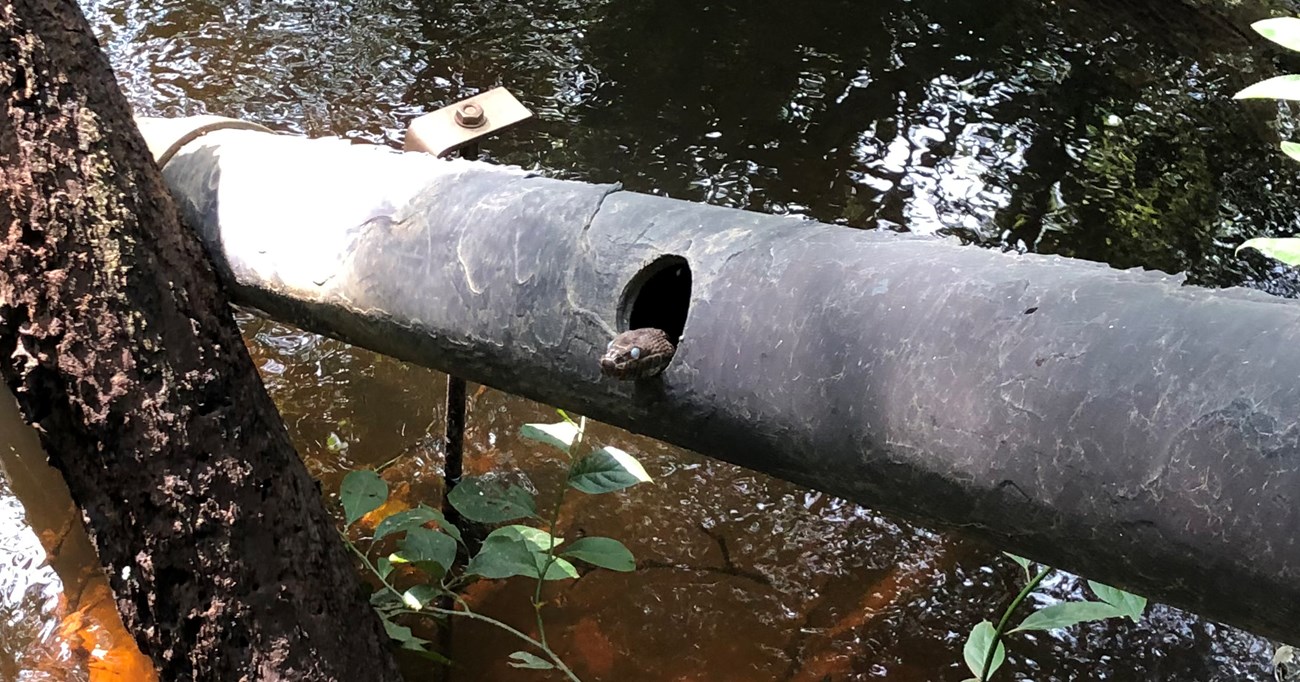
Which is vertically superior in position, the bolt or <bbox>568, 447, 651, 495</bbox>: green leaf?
the bolt

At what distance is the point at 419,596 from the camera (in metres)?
1.69

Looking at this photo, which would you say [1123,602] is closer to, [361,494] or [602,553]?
[602,553]

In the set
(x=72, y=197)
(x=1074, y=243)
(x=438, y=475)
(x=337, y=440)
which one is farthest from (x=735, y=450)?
(x=1074, y=243)

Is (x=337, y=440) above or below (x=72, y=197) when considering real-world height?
below

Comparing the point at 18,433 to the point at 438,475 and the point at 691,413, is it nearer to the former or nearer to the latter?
the point at 438,475

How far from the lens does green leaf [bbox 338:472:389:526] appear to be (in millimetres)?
1661

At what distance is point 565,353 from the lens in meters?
1.15

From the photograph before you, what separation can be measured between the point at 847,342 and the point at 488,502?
93 cm

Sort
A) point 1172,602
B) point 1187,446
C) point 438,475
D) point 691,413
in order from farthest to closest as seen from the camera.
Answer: point 438,475 → point 691,413 → point 1172,602 → point 1187,446

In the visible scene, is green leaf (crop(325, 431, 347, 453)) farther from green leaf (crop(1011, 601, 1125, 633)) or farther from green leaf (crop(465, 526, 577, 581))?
green leaf (crop(1011, 601, 1125, 633))

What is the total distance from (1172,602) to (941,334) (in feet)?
1.10

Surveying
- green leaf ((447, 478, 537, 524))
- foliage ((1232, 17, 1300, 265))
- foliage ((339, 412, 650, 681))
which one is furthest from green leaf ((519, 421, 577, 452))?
foliage ((1232, 17, 1300, 265))

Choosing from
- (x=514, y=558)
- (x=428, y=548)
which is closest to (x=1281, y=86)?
(x=514, y=558)

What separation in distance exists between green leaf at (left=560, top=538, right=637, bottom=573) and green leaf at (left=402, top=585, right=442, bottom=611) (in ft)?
0.85
